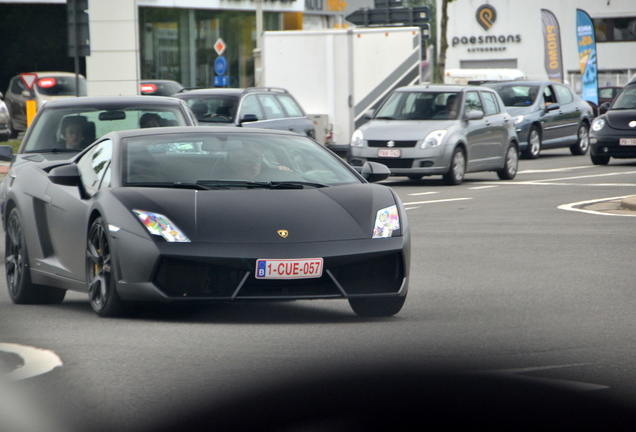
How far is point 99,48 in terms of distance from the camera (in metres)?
27.4

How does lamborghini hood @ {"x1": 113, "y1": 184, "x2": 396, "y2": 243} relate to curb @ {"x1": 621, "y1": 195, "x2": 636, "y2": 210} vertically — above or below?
above

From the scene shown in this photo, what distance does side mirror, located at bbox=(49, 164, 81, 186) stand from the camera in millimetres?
7203

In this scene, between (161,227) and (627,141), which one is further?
(627,141)

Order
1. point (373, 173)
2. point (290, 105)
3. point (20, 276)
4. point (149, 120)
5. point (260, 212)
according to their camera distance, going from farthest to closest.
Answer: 1. point (290, 105)
2. point (149, 120)
3. point (20, 276)
4. point (373, 173)
5. point (260, 212)

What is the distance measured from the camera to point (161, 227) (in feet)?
20.6

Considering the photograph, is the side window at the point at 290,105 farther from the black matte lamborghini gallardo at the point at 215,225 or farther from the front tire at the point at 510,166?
the black matte lamborghini gallardo at the point at 215,225

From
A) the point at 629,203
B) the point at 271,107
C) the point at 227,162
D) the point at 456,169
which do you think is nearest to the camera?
the point at 227,162

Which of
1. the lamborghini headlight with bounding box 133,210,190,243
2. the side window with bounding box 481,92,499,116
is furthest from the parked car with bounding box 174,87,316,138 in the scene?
the lamborghini headlight with bounding box 133,210,190,243

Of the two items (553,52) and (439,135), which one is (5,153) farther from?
(553,52)

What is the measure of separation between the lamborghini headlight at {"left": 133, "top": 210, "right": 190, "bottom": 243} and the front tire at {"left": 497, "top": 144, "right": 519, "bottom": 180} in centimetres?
1515

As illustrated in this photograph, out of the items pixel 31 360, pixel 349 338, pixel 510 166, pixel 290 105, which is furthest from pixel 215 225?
pixel 510 166

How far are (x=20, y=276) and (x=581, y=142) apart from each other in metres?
22.0

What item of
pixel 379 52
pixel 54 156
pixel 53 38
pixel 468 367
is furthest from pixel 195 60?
pixel 468 367

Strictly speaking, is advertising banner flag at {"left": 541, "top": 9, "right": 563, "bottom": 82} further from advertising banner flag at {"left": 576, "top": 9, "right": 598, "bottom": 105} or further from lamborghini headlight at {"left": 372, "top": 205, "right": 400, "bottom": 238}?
lamborghini headlight at {"left": 372, "top": 205, "right": 400, "bottom": 238}
